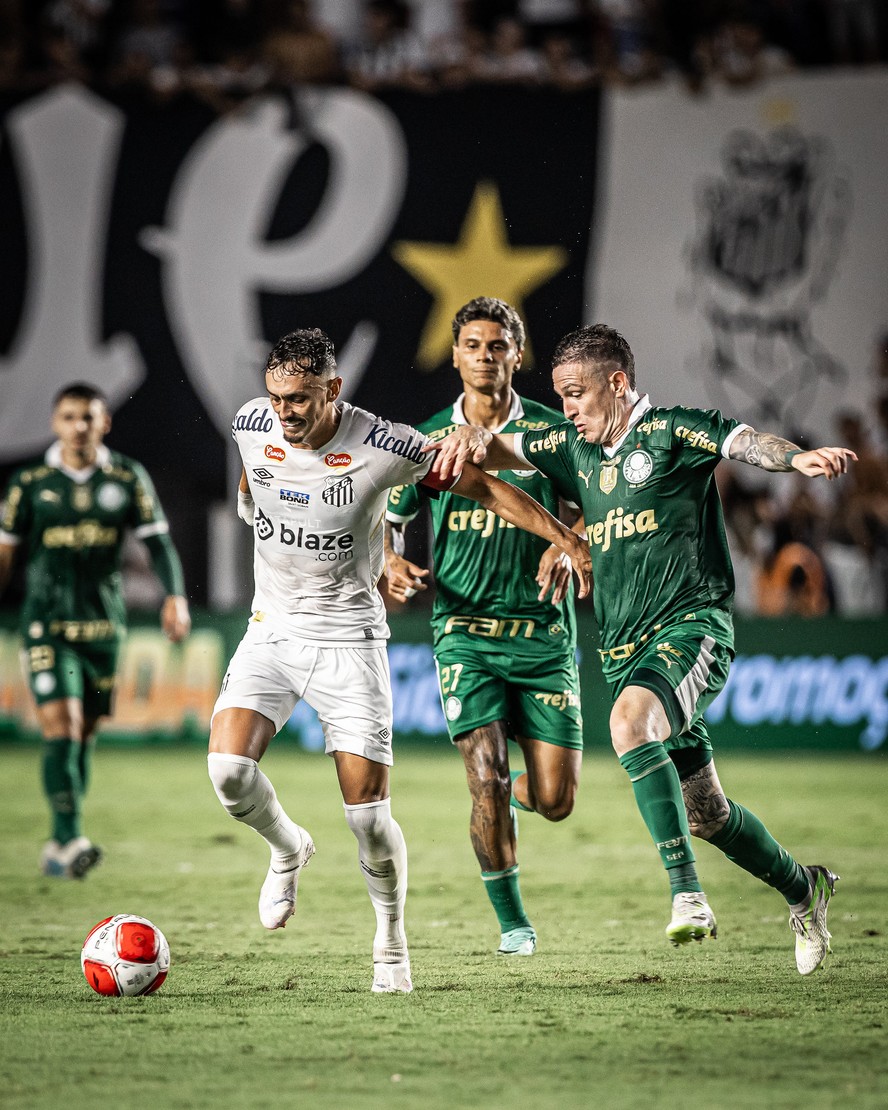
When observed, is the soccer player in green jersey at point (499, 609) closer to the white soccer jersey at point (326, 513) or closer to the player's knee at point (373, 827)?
the white soccer jersey at point (326, 513)

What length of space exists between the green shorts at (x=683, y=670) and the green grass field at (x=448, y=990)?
1033 mm

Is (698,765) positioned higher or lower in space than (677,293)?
lower

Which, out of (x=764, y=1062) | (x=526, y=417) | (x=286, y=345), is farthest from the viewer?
(x=526, y=417)

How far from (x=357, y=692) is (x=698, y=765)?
1418 millimetres

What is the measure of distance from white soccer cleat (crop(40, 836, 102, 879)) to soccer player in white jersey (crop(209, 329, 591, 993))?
9.77 feet

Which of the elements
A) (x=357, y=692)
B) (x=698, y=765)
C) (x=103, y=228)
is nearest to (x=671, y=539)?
(x=698, y=765)

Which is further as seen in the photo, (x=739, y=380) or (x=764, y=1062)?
(x=739, y=380)

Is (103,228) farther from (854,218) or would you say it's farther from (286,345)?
(286,345)

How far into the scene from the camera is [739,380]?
637 inches

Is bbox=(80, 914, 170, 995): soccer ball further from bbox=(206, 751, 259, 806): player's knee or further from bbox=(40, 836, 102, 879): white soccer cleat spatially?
bbox=(40, 836, 102, 879): white soccer cleat

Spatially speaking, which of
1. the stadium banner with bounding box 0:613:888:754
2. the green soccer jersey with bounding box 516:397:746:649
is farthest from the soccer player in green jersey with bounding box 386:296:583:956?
the stadium banner with bounding box 0:613:888:754

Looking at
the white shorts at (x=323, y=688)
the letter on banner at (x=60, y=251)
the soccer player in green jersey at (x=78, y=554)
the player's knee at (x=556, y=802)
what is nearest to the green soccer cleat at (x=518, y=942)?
the player's knee at (x=556, y=802)

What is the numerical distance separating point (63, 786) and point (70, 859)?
50 cm

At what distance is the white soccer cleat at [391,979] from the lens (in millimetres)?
5902
